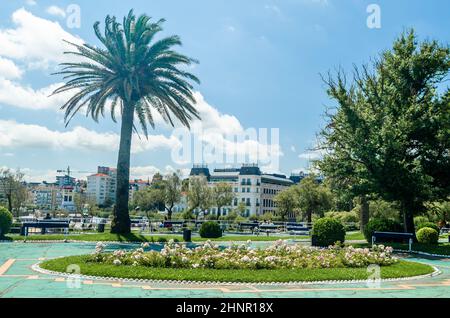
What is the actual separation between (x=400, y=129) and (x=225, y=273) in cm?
1425

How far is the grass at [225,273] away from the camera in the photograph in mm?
10312

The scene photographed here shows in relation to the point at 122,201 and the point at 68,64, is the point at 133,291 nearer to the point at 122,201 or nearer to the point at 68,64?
the point at 122,201

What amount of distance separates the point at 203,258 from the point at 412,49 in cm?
1801

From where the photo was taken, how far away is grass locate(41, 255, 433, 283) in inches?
406

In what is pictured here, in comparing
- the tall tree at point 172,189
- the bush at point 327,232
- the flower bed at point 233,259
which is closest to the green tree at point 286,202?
the tall tree at point 172,189

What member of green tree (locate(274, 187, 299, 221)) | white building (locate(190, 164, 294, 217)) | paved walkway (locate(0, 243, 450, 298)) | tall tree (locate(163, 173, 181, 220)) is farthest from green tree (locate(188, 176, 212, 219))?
paved walkway (locate(0, 243, 450, 298))

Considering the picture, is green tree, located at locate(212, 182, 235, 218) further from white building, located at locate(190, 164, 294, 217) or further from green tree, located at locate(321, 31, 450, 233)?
green tree, located at locate(321, 31, 450, 233)

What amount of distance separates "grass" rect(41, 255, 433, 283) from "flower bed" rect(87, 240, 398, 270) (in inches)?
19.9

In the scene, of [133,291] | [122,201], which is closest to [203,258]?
[133,291]

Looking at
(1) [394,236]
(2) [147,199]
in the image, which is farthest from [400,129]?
(2) [147,199]

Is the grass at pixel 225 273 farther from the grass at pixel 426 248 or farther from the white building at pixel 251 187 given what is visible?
the white building at pixel 251 187

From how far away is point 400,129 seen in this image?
21375 mm

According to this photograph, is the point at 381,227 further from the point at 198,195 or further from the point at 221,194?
the point at 221,194
